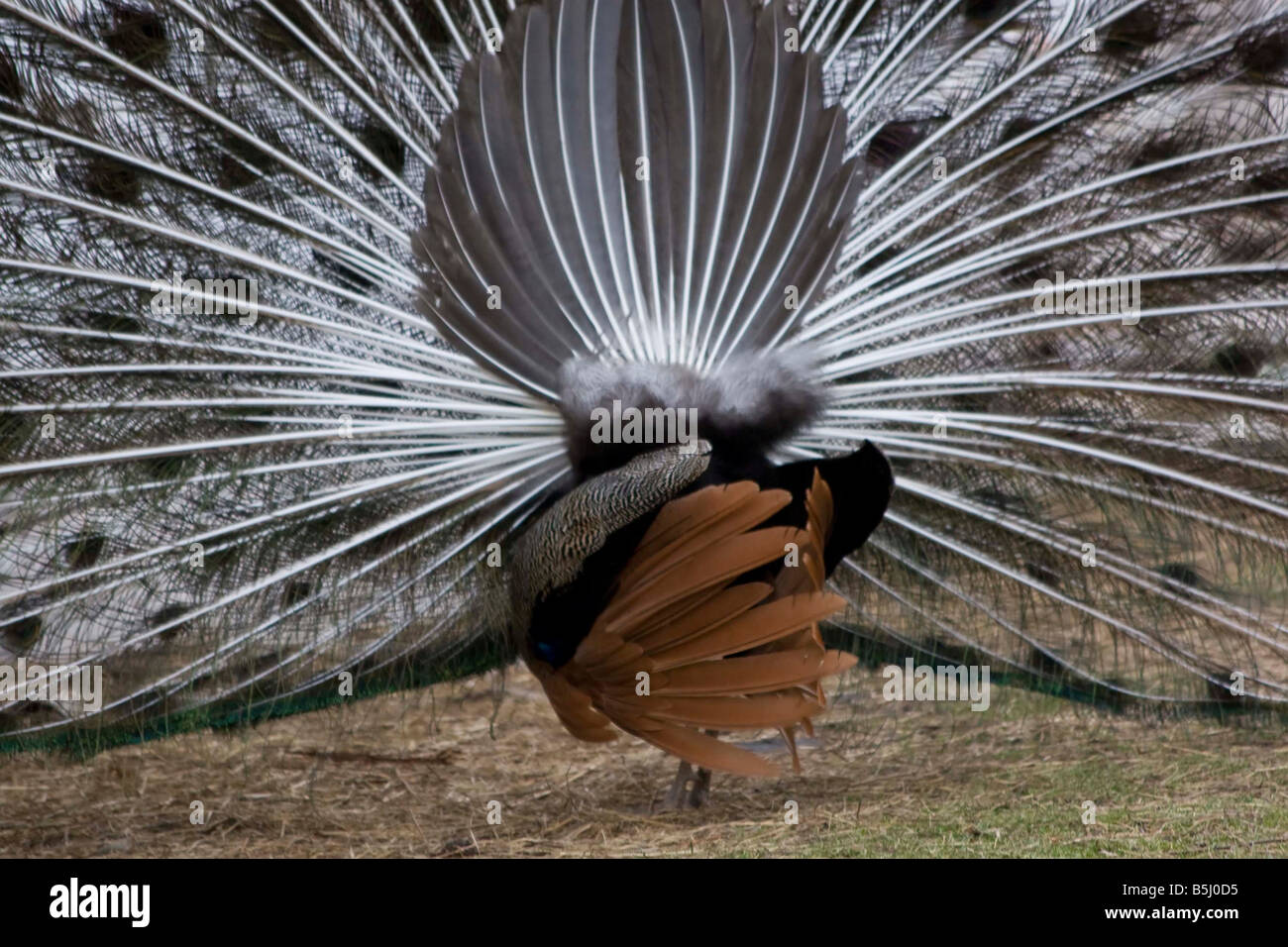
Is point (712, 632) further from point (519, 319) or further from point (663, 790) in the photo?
point (663, 790)

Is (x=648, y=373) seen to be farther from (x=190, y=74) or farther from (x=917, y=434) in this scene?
(x=190, y=74)

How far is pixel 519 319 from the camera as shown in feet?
11.9

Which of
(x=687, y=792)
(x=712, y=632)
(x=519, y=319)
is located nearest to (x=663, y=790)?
(x=687, y=792)

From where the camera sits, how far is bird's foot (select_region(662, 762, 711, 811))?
4.41 metres

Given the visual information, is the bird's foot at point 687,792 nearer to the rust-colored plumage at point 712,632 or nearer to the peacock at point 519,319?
the peacock at point 519,319

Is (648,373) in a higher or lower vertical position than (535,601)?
higher

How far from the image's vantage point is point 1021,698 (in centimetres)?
472

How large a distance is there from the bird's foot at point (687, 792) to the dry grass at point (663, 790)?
2.3 inches

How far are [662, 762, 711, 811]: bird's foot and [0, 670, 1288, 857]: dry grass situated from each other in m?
0.06

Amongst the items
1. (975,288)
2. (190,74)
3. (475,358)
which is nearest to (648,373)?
(475,358)

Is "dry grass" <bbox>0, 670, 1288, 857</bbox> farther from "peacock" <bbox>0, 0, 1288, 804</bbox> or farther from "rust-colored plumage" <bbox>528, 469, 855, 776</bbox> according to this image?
"rust-colored plumage" <bbox>528, 469, 855, 776</bbox>

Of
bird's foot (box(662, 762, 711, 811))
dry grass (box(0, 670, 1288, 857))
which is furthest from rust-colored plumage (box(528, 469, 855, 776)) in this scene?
bird's foot (box(662, 762, 711, 811))

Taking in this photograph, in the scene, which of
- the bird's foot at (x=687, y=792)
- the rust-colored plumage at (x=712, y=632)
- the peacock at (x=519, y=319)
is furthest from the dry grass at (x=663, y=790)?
the rust-colored plumage at (x=712, y=632)

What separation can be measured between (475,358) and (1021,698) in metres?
2.28
